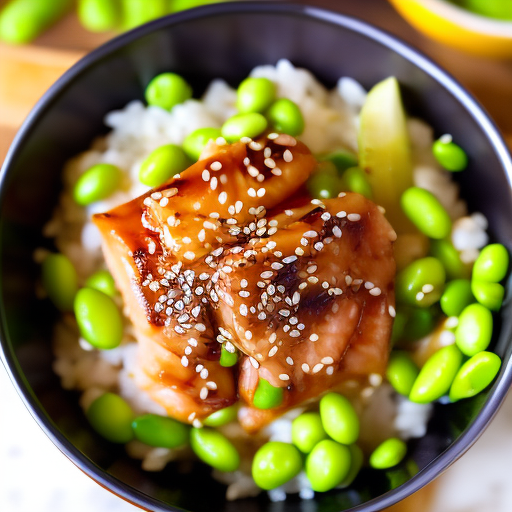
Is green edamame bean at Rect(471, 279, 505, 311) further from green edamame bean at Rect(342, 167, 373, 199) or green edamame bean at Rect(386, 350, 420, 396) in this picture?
green edamame bean at Rect(342, 167, 373, 199)

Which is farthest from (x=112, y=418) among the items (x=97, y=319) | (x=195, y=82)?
(x=195, y=82)

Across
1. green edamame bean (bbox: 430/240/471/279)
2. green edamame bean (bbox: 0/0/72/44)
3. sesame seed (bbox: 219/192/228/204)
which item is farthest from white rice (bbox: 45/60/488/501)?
green edamame bean (bbox: 0/0/72/44)

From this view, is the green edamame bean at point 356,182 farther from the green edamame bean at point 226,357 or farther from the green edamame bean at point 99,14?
the green edamame bean at point 99,14

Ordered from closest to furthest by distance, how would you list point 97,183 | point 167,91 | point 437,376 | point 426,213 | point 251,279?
point 251,279 → point 437,376 → point 426,213 → point 97,183 → point 167,91

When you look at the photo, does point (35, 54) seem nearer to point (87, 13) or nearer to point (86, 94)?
point (87, 13)

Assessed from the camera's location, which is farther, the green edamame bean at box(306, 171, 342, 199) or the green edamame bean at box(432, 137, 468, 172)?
the green edamame bean at box(432, 137, 468, 172)

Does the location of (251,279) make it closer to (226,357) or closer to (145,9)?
(226,357)

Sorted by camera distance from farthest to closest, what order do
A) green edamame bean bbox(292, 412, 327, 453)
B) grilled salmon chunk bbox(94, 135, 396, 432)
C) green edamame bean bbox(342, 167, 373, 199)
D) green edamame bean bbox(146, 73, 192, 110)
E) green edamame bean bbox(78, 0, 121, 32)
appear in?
1. green edamame bean bbox(78, 0, 121, 32)
2. green edamame bean bbox(146, 73, 192, 110)
3. green edamame bean bbox(342, 167, 373, 199)
4. green edamame bean bbox(292, 412, 327, 453)
5. grilled salmon chunk bbox(94, 135, 396, 432)
